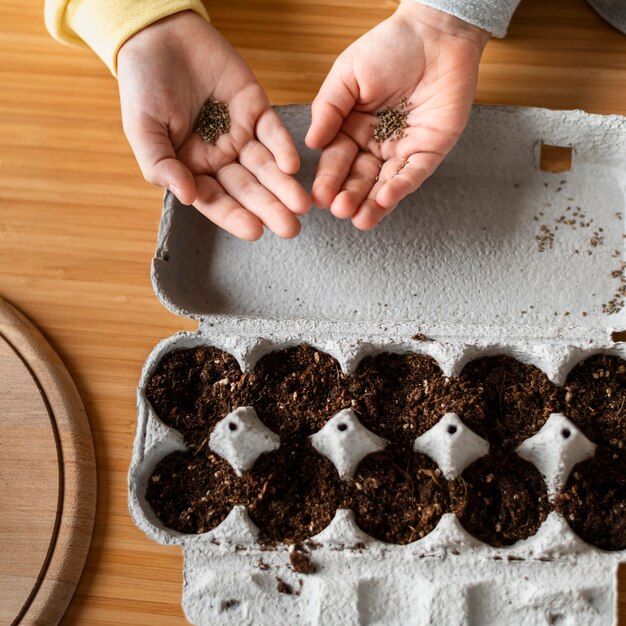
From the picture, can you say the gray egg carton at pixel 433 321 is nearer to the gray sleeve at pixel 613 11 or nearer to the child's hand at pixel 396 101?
the child's hand at pixel 396 101

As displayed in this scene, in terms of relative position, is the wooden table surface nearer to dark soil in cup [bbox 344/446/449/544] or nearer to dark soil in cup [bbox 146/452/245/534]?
dark soil in cup [bbox 146/452/245/534]

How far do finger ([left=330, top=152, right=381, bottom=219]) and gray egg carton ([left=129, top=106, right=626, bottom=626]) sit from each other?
98mm

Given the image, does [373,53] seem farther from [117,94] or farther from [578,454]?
[578,454]

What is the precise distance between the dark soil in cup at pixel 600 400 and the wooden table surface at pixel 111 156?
0.52m

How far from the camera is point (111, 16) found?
3.47 feet

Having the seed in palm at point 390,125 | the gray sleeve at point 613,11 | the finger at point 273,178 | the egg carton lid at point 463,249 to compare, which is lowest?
the egg carton lid at point 463,249

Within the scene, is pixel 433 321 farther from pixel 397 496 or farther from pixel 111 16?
pixel 111 16

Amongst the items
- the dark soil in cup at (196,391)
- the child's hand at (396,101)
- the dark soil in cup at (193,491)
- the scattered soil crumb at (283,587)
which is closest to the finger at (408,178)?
the child's hand at (396,101)

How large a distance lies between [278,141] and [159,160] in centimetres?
20

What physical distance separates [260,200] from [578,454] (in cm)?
62

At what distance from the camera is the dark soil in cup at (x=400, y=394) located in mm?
924

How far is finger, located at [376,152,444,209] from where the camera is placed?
0.94m

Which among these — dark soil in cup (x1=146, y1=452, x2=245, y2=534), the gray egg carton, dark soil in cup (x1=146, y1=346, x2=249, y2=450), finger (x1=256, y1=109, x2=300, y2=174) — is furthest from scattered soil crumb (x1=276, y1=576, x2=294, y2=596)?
finger (x1=256, y1=109, x2=300, y2=174)

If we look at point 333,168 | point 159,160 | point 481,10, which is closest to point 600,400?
point 333,168
